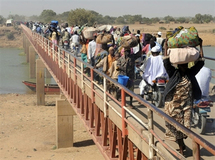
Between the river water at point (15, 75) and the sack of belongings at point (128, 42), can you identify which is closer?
the sack of belongings at point (128, 42)

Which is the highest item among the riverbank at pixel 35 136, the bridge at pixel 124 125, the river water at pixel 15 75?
the bridge at pixel 124 125

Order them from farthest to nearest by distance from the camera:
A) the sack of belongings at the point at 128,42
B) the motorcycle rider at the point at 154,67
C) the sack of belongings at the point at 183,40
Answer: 1. the sack of belongings at the point at 128,42
2. the motorcycle rider at the point at 154,67
3. the sack of belongings at the point at 183,40

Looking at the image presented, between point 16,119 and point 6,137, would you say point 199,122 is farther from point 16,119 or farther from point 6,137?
point 16,119

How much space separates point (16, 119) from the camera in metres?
19.6

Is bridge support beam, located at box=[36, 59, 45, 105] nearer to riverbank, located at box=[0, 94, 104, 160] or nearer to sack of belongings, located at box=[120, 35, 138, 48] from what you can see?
riverbank, located at box=[0, 94, 104, 160]

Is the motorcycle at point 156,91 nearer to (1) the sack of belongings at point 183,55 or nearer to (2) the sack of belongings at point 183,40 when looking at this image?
(2) the sack of belongings at point 183,40

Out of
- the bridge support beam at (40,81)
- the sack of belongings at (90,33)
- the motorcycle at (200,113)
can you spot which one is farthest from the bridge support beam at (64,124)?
the bridge support beam at (40,81)

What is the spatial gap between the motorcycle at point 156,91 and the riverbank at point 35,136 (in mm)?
5113

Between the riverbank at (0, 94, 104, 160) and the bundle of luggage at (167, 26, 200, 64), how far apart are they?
840 centimetres

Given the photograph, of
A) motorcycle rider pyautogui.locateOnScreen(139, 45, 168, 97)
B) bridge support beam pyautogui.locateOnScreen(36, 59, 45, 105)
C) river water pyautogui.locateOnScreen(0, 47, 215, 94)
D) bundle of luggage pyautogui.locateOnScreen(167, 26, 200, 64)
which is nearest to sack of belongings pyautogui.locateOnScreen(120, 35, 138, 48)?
motorcycle rider pyautogui.locateOnScreen(139, 45, 168, 97)

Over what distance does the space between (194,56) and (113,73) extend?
3.18 meters

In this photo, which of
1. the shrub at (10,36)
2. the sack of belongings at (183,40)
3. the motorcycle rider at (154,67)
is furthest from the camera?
the shrub at (10,36)

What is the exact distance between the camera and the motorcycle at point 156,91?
25.0 ft

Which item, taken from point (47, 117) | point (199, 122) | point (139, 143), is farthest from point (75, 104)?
point (47, 117)
